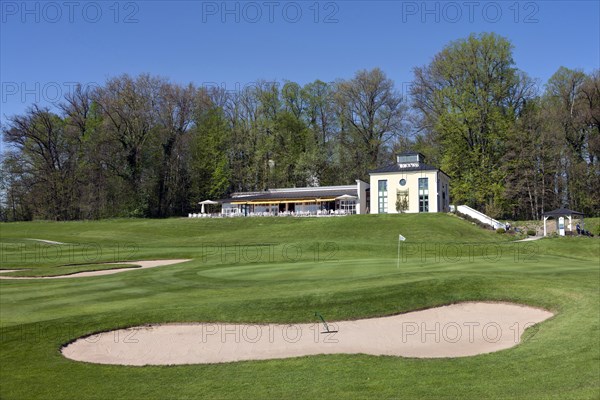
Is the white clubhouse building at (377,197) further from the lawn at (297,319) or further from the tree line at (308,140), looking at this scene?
the lawn at (297,319)

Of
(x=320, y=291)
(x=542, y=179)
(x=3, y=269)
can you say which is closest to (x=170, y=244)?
(x=3, y=269)

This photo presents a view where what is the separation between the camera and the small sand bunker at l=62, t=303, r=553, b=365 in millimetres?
12180

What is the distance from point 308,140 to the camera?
90.2 meters

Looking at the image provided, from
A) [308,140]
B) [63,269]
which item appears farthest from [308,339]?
[308,140]

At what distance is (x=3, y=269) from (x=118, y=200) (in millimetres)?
52789

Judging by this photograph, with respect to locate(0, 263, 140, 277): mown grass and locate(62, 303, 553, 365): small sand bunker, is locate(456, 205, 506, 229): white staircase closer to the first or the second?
locate(0, 263, 140, 277): mown grass

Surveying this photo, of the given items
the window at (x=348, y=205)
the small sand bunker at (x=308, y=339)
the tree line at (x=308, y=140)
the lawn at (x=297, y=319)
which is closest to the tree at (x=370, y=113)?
the tree line at (x=308, y=140)

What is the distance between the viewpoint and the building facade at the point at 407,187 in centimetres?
→ 6512

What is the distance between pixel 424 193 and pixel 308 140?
99.0 feet

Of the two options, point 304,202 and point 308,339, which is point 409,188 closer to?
point 304,202

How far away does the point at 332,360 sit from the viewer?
11094 mm

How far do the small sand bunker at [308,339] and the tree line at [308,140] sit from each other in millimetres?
52523

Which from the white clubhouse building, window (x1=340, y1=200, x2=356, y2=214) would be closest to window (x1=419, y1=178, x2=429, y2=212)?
the white clubhouse building

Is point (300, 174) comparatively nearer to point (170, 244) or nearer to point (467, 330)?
point (170, 244)
